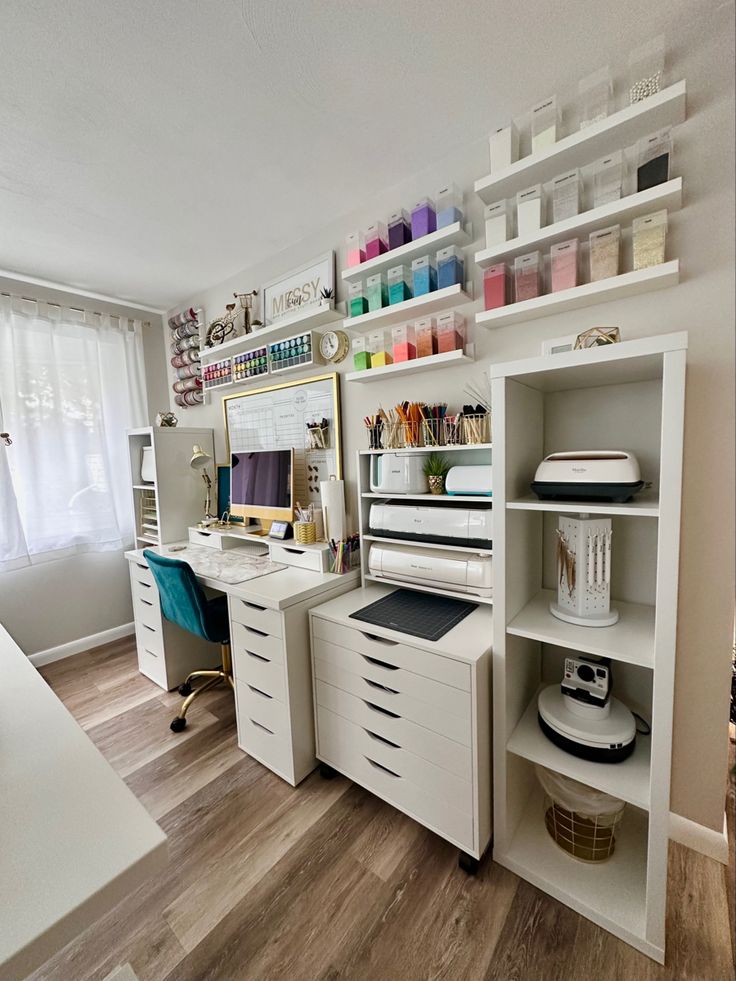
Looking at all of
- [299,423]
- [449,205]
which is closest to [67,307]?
[299,423]

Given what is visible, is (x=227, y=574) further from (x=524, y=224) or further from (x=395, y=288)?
(x=524, y=224)

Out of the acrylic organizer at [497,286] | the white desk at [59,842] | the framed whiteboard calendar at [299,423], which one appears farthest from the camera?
the framed whiteboard calendar at [299,423]

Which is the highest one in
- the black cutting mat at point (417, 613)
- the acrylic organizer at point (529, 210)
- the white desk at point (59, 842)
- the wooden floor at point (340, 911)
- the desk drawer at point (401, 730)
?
the acrylic organizer at point (529, 210)

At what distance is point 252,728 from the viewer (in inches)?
66.9

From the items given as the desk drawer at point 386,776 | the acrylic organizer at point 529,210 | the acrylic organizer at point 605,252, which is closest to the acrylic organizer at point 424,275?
A: the acrylic organizer at point 529,210

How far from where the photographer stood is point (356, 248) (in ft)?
5.83

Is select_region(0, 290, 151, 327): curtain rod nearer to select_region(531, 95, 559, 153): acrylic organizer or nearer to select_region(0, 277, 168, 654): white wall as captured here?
select_region(0, 277, 168, 654): white wall

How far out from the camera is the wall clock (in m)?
1.99

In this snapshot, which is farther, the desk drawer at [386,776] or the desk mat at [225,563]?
the desk mat at [225,563]

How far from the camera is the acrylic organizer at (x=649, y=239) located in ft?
3.63

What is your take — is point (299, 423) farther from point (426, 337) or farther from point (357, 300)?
point (426, 337)

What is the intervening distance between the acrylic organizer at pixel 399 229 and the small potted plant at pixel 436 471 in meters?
0.88

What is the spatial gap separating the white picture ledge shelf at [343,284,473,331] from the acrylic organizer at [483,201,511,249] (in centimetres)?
18

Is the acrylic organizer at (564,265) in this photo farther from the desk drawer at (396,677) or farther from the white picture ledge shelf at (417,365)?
the desk drawer at (396,677)
